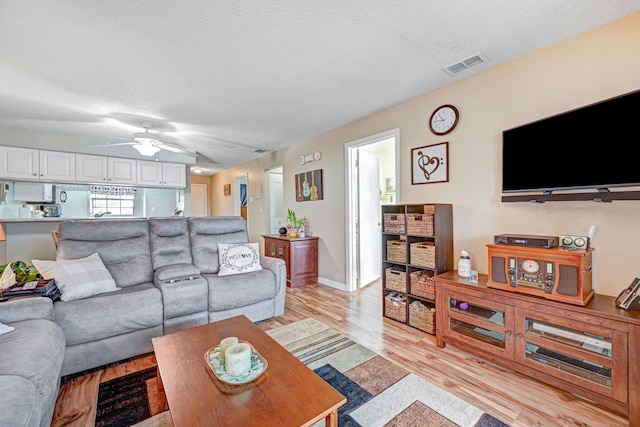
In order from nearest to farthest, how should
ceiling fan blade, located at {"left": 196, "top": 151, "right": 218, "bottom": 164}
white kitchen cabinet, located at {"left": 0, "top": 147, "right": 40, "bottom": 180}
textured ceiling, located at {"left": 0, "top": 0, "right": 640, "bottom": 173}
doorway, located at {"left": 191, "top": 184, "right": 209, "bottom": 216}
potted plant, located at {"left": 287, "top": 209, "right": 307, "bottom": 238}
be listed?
textured ceiling, located at {"left": 0, "top": 0, "right": 640, "bottom": 173} → white kitchen cabinet, located at {"left": 0, "top": 147, "right": 40, "bottom": 180} → potted plant, located at {"left": 287, "top": 209, "right": 307, "bottom": 238} → ceiling fan blade, located at {"left": 196, "top": 151, "right": 218, "bottom": 164} → doorway, located at {"left": 191, "top": 184, "right": 209, "bottom": 216}

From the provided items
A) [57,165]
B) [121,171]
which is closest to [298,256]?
[121,171]

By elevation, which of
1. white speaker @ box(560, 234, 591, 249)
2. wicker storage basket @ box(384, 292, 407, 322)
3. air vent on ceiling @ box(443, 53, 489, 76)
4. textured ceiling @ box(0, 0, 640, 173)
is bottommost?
wicker storage basket @ box(384, 292, 407, 322)

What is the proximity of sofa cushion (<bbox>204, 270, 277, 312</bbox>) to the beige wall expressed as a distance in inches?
69.8

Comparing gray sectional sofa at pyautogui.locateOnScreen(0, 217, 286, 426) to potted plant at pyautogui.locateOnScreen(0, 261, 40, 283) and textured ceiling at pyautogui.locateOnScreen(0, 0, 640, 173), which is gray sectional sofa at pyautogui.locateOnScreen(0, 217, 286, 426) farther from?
textured ceiling at pyautogui.locateOnScreen(0, 0, 640, 173)

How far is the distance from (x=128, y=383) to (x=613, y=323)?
9.58 ft

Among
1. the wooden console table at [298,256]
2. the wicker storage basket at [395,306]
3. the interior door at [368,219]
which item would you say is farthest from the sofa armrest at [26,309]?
the interior door at [368,219]

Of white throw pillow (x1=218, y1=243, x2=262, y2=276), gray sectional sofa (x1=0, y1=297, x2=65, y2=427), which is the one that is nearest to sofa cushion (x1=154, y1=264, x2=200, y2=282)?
white throw pillow (x1=218, y1=243, x2=262, y2=276)

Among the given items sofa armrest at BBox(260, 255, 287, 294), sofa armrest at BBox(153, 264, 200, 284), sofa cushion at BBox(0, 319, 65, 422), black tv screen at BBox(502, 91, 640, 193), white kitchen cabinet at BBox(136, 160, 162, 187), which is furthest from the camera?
white kitchen cabinet at BBox(136, 160, 162, 187)

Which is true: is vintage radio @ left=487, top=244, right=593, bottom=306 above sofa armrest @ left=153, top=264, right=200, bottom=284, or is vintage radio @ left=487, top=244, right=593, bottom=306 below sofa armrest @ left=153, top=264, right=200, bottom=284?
above

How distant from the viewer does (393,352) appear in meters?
2.16

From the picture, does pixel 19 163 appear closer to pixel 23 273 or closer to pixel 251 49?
pixel 23 273

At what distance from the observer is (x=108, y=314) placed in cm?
196

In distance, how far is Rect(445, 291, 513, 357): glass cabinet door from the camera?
72.8 inches

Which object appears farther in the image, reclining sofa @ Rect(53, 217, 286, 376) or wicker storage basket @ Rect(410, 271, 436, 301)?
wicker storage basket @ Rect(410, 271, 436, 301)
